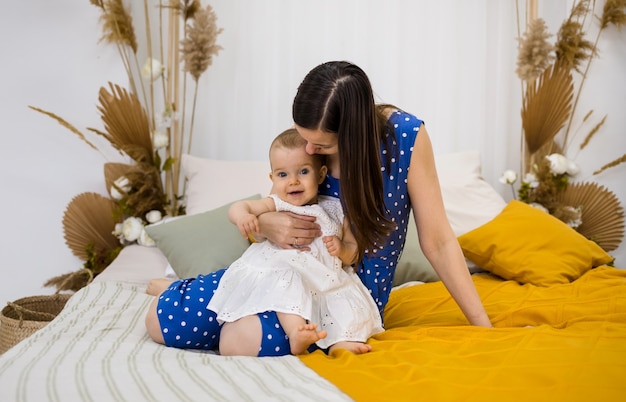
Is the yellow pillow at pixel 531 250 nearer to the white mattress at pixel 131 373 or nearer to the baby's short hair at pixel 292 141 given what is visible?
the baby's short hair at pixel 292 141

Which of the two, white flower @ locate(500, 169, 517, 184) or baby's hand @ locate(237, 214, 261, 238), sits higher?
baby's hand @ locate(237, 214, 261, 238)

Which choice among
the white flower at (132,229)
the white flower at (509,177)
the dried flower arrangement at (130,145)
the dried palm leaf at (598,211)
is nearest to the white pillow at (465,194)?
the white flower at (509,177)

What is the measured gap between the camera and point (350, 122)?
1695 millimetres

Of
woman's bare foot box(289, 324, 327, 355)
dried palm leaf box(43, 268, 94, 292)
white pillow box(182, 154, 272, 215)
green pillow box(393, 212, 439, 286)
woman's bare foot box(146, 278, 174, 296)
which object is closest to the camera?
woman's bare foot box(289, 324, 327, 355)

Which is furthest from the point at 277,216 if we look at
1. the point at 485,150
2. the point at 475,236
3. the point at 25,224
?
the point at 485,150

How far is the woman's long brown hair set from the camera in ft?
5.53

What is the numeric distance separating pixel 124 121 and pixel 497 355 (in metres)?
2.26

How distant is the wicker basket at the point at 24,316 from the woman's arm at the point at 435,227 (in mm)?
1333

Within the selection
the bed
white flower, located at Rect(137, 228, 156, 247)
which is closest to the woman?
the bed

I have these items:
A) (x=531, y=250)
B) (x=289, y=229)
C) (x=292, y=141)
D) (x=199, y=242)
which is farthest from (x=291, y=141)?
(x=531, y=250)

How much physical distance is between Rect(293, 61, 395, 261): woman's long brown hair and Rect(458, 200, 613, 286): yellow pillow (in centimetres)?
94

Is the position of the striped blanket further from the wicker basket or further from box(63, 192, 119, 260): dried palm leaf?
box(63, 192, 119, 260): dried palm leaf

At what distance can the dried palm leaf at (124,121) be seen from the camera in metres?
3.17

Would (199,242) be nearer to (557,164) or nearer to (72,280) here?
(72,280)
